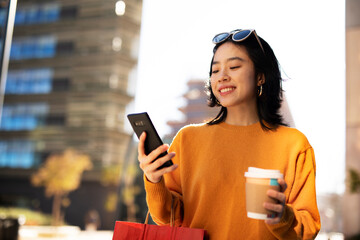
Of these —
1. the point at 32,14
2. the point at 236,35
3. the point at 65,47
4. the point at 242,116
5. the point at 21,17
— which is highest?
the point at 32,14

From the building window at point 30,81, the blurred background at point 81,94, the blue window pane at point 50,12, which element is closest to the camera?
the blurred background at point 81,94

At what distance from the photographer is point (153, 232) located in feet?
2.99

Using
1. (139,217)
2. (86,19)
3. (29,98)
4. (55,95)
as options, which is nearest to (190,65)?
(86,19)

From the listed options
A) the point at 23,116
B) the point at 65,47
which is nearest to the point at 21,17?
the point at 65,47

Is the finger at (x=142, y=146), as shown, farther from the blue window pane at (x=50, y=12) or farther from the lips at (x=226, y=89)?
the blue window pane at (x=50, y=12)

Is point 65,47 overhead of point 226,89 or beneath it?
overhead

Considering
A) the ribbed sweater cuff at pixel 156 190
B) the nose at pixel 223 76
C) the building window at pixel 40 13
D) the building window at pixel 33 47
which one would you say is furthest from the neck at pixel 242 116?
the building window at pixel 40 13

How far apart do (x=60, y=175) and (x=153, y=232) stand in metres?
17.4

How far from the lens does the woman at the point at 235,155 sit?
0.93 meters

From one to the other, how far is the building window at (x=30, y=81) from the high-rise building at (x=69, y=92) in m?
0.05

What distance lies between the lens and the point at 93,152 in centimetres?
1792

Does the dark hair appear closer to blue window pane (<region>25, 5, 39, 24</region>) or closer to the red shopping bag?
the red shopping bag

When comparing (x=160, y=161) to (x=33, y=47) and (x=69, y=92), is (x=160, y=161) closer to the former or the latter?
(x=69, y=92)

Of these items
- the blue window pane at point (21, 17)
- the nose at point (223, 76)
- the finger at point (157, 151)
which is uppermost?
the blue window pane at point (21, 17)
